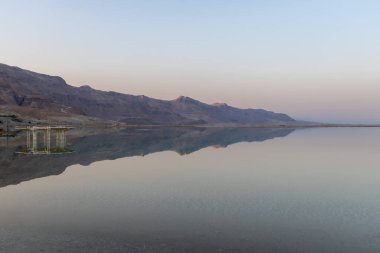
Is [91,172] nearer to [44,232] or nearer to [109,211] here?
[109,211]

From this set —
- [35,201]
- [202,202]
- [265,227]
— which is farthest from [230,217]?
[35,201]

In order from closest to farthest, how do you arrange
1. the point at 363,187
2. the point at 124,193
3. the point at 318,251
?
the point at 318,251, the point at 124,193, the point at 363,187

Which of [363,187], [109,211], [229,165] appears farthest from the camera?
[229,165]

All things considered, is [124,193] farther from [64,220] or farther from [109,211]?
[64,220]

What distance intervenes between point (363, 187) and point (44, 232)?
30.3m

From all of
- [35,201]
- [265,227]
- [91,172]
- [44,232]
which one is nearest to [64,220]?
[44,232]

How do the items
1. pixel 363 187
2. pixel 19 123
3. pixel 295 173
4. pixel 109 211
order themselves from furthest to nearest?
1. pixel 19 123
2. pixel 295 173
3. pixel 363 187
4. pixel 109 211

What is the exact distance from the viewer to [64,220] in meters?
23.2

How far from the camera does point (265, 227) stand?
21.9 metres

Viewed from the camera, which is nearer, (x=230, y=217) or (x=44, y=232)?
(x=44, y=232)

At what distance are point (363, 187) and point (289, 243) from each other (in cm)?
2098

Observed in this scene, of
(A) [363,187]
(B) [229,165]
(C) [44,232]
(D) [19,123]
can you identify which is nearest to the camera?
(C) [44,232]

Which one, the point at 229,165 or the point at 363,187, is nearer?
the point at 363,187

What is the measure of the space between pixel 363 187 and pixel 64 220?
94.5 ft
